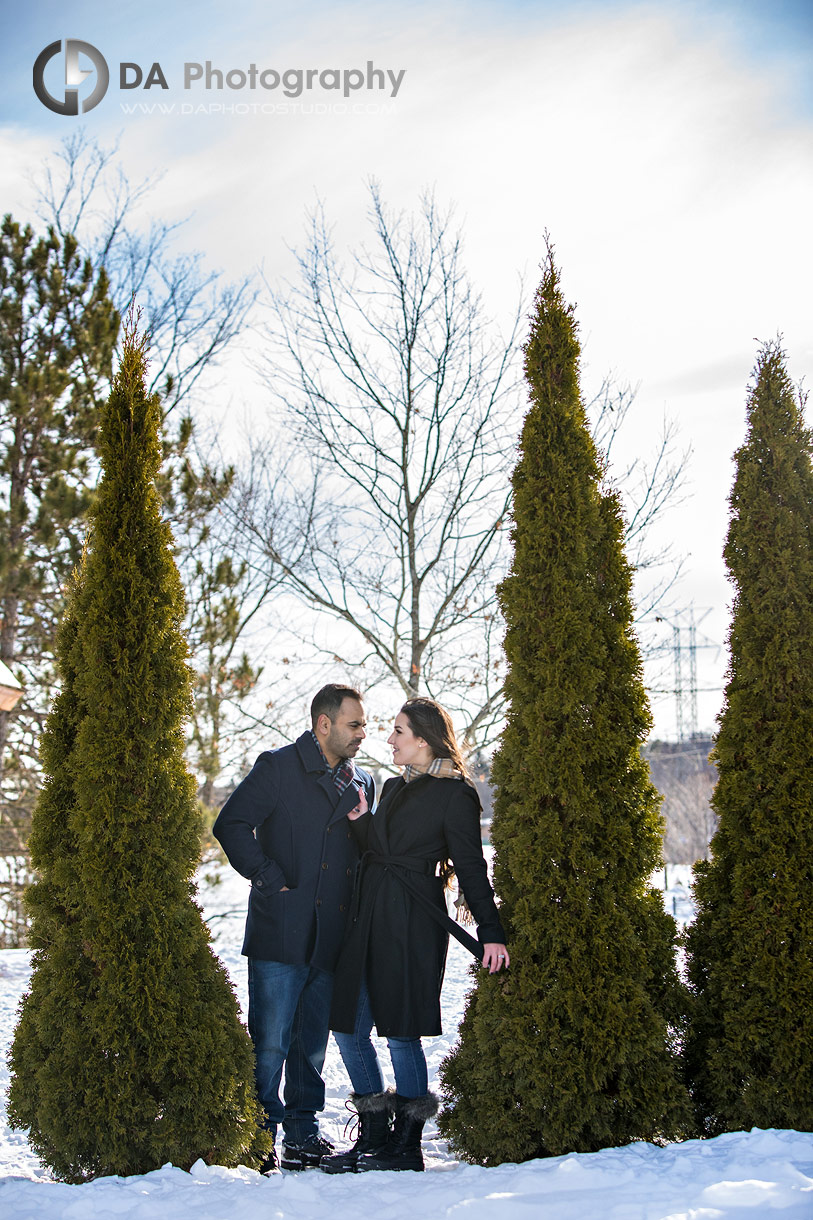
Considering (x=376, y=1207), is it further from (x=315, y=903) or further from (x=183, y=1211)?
(x=315, y=903)

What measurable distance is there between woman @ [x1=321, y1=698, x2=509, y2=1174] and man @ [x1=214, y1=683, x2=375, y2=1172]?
14 centimetres

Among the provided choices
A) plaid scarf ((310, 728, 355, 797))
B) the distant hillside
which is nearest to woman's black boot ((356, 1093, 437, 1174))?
plaid scarf ((310, 728, 355, 797))

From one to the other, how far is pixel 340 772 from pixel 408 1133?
5.09ft

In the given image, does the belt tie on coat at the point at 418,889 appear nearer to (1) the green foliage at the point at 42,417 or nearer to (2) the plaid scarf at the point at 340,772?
(2) the plaid scarf at the point at 340,772

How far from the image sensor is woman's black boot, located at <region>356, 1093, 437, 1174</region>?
3684 mm

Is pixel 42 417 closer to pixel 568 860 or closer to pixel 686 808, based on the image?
pixel 568 860

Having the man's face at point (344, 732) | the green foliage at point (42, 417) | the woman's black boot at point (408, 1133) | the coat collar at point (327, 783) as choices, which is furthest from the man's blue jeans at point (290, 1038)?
the green foliage at point (42, 417)

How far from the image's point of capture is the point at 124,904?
11.4 ft

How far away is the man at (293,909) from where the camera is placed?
3.77 meters

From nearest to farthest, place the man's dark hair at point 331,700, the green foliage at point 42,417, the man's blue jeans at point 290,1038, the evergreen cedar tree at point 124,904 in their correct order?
the evergreen cedar tree at point 124,904 < the man's blue jeans at point 290,1038 < the man's dark hair at point 331,700 < the green foliage at point 42,417

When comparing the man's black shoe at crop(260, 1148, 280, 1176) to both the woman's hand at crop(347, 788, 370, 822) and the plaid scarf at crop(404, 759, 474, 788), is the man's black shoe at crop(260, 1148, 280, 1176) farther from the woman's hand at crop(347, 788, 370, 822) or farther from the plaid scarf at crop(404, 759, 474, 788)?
the plaid scarf at crop(404, 759, 474, 788)

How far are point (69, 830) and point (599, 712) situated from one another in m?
2.31

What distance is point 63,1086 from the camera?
132 inches

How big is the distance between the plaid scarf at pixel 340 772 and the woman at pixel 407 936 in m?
0.21
